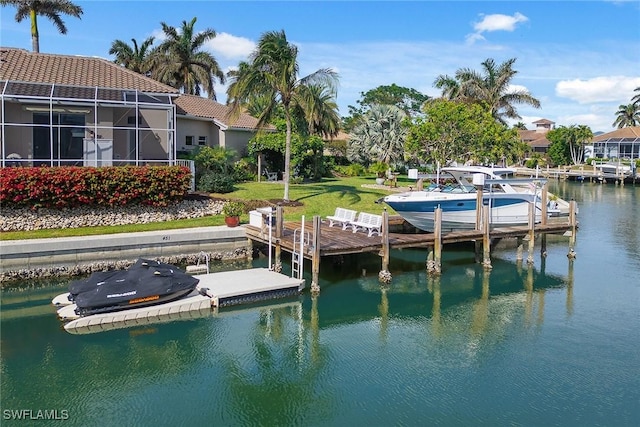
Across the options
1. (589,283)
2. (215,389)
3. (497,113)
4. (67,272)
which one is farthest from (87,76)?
(497,113)

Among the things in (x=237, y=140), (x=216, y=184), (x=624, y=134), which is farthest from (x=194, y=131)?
(x=624, y=134)

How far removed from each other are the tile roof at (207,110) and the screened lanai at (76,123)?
6750 millimetres

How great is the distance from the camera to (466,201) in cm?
2309

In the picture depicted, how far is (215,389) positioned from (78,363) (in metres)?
3.41

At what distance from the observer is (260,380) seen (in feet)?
40.1

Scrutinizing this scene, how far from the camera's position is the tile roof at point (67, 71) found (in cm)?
2501

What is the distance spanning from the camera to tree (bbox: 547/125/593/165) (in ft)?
253

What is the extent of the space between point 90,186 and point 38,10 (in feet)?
91.5

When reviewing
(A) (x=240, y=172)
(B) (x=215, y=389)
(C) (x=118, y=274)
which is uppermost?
(A) (x=240, y=172)

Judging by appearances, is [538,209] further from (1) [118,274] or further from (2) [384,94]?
(2) [384,94]

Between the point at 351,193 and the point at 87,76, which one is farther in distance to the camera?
the point at 351,193

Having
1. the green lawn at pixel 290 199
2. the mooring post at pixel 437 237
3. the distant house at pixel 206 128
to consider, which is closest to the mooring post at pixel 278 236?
the green lawn at pixel 290 199

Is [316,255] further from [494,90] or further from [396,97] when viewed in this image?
[396,97]

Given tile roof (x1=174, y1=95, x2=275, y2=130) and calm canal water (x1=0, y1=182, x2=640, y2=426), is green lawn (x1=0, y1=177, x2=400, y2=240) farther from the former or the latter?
tile roof (x1=174, y1=95, x2=275, y2=130)
